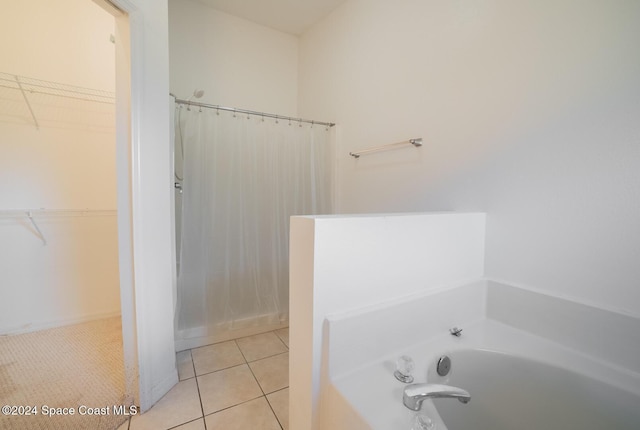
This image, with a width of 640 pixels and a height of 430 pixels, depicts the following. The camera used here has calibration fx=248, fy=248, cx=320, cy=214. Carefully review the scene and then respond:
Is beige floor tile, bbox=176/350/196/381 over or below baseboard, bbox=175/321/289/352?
below

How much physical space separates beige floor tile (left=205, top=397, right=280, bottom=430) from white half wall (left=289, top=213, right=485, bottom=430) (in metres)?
0.34

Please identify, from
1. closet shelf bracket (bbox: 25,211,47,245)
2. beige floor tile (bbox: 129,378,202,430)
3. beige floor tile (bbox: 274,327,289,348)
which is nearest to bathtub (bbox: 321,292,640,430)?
beige floor tile (bbox: 129,378,202,430)

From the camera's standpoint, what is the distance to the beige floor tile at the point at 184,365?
4.87 feet

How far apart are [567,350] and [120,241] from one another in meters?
2.01

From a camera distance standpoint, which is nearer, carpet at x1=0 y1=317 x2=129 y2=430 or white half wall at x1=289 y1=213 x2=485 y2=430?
white half wall at x1=289 y1=213 x2=485 y2=430

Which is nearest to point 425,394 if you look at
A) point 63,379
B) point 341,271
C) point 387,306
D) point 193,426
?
point 387,306

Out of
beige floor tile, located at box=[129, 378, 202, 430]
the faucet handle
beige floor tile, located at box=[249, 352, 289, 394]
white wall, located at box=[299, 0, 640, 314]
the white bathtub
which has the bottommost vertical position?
beige floor tile, located at box=[249, 352, 289, 394]

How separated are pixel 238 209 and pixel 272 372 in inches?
44.5

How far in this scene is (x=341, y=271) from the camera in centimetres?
83

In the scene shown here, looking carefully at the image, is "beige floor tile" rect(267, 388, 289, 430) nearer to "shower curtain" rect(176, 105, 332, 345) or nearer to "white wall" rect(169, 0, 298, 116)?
"shower curtain" rect(176, 105, 332, 345)

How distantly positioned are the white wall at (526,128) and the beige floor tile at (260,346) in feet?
4.19

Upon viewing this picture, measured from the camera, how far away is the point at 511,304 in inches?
46.4

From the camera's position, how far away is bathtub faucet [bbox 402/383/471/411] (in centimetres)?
67

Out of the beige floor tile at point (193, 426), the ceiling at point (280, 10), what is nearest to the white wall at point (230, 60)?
the ceiling at point (280, 10)
